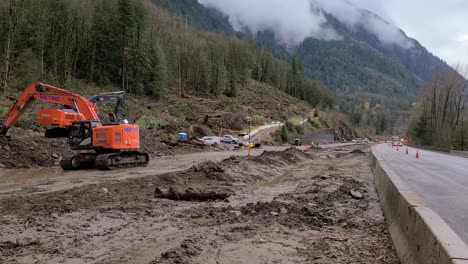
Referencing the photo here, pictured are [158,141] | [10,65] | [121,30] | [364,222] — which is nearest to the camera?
[364,222]

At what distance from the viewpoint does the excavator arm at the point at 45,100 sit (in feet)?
66.5

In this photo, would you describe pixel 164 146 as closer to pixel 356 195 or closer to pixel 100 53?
pixel 356 195

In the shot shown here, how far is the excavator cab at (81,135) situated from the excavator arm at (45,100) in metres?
0.64

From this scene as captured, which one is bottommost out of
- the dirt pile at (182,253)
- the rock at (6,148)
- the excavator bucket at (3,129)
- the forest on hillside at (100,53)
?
the dirt pile at (182,253)

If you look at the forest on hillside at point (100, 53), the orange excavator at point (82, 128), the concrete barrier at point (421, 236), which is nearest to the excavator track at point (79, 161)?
the orange excavator at point (82, 128)

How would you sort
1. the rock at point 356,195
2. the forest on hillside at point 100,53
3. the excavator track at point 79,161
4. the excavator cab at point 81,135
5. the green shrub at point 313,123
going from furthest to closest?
the green shrub at point 313,123
the forest on hillside at point 100,53
the excavator track at point 79,161
the excavator cab at point 81,135
the rock at point 356,195

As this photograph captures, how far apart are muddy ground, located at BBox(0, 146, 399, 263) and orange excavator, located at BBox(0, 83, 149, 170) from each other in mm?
6038

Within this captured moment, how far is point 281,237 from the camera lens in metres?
8.41

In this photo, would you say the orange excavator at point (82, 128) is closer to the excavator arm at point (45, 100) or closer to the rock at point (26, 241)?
the excavator arm at point (45, 100)

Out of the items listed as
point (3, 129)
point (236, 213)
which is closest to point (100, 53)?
point (3, 129)

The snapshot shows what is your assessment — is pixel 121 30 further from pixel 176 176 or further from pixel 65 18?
pixel 176 176

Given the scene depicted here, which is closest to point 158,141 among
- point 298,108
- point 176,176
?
point 176,176

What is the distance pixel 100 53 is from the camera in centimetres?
6600

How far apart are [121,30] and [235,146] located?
28.9 metres
